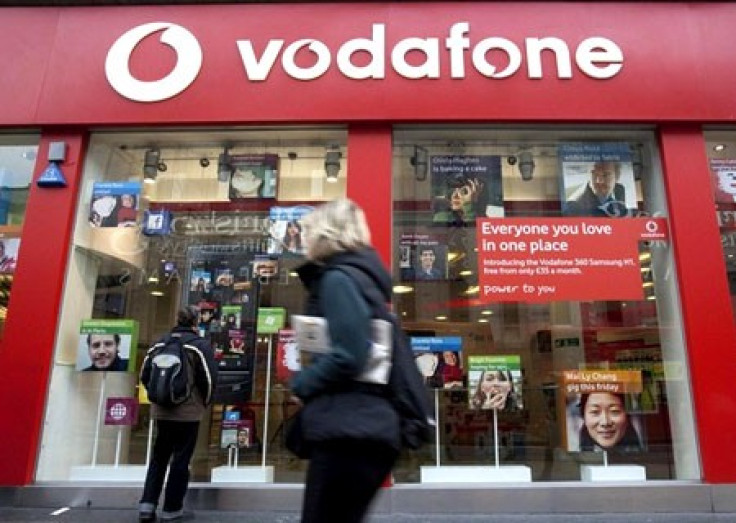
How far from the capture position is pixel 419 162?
6633 millimetres

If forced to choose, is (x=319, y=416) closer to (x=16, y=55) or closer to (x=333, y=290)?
(x=333, y=290)

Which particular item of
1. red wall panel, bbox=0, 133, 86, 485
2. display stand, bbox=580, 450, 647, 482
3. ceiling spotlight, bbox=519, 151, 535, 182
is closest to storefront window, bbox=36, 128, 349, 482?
red wall panel, bbox=0, 133, 86, 485

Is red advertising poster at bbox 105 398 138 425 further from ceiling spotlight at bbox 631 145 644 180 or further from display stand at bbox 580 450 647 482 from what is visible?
ceiling spotlight at bbox 631 145 644 180

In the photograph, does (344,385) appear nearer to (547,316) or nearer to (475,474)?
(475,474)

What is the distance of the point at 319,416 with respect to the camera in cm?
230

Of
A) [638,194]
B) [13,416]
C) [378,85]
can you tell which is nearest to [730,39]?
[638,194]

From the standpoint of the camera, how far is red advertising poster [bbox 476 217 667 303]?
20.2 feet

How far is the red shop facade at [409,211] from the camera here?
6.04 m

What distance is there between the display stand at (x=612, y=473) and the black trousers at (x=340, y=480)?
423cm

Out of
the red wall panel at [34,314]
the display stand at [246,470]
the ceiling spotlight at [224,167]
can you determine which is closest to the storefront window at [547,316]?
the display stand at [246,470]

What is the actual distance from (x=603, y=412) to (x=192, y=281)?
13.7 feet

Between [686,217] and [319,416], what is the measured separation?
16.5 ft

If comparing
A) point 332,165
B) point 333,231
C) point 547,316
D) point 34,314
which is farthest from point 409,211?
point 333,231

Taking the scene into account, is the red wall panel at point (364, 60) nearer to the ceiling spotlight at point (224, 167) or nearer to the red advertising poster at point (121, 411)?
the ceiling spotlight at point (224, 167)
